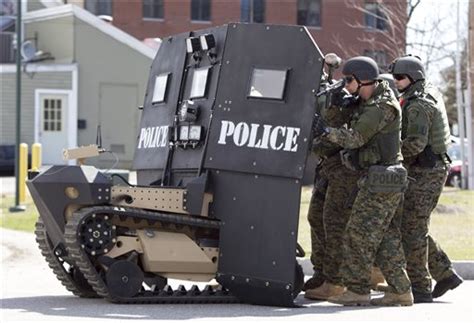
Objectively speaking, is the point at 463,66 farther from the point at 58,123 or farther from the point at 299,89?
the point at 299,89

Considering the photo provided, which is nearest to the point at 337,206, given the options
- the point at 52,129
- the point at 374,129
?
the point at 374,129

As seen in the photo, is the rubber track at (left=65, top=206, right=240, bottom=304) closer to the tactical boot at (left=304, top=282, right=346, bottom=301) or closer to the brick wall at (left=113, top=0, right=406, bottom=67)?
the tactical boot at (left=304, top=282, right=346, bottom=301)

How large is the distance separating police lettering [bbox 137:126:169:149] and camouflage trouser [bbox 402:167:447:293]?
2.39 m

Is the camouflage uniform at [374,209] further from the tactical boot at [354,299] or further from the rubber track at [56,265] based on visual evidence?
the rubber track at [56,265]

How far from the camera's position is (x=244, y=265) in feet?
33.1

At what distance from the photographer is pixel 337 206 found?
1054 cm

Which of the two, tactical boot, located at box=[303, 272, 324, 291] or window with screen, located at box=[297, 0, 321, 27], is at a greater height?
window with screen, located at box=[297, 0, 321, 27]

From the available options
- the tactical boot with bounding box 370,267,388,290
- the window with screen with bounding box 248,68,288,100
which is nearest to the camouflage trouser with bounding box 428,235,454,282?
the tactical boot with bounding box 370,267,388,290

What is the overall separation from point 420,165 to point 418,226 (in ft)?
1.88

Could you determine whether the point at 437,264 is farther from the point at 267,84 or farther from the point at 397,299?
the point at 267,84

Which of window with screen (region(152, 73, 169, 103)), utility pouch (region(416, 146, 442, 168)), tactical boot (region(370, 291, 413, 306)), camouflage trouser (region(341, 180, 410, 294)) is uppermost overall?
window with screen (region(152, 73, 169, 103))

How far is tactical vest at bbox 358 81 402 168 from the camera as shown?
10.1m

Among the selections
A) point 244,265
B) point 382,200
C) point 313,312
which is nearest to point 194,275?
point 244,265

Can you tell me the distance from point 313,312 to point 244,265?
756 mm
